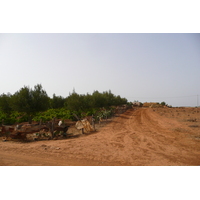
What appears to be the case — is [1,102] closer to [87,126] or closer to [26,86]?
[26,86]

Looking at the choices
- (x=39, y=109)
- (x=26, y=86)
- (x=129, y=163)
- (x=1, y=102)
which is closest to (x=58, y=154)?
(x=129, y=163)

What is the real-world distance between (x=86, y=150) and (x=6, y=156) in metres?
3.78

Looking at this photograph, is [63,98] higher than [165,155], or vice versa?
[63,98]

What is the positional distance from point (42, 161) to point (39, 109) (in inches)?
453

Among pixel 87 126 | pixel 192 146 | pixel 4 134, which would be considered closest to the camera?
A: pixel 192 146

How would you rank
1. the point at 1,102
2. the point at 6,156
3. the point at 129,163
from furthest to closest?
the point at 1,102 → the point at 6,156 → the point at 129,163

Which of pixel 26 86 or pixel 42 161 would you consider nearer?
pixel 42 161

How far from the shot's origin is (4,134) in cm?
1048

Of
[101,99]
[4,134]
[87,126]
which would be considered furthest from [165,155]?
[101,99]

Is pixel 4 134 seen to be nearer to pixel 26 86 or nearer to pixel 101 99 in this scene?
pixel 26 86

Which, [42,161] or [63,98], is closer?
[42,161]

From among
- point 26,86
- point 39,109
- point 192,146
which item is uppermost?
point 26,86

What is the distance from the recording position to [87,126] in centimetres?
1188

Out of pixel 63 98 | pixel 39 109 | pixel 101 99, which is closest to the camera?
pixel 39 109
